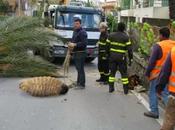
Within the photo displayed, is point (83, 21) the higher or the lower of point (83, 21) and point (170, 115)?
the higher

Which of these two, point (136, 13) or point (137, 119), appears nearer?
point (137, 119)

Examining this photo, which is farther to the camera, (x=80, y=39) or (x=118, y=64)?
(x=80, y=39)

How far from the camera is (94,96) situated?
12.7 metres

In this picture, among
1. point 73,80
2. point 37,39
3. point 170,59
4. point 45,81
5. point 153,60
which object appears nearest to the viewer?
point 170,59

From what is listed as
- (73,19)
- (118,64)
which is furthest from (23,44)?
(118,64)

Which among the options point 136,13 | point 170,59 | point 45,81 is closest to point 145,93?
point 45,81

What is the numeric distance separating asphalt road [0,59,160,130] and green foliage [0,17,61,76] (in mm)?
1722

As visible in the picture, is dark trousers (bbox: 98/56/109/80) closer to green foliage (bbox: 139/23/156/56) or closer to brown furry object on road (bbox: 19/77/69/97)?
green foliage (bbox: 139/23/156/56)

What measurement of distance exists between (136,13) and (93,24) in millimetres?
28138

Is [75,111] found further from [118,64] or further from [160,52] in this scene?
Answer: [118,64]

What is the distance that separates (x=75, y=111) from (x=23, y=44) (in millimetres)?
6554

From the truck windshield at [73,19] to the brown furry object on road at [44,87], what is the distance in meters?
7.68

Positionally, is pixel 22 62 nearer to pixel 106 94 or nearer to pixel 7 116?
pixel 106 94

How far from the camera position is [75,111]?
10.6 meters
